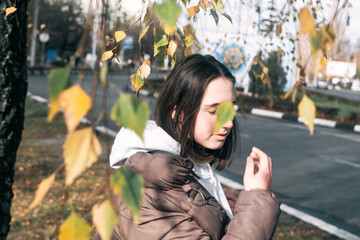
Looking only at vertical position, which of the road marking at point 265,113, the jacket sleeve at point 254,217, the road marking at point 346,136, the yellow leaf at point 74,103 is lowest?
the road marking at point 265,113

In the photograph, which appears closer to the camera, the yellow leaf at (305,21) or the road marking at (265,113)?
the yellow leaf at (305,21)

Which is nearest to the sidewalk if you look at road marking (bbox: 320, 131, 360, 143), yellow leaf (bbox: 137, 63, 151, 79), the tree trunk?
the tree trunk

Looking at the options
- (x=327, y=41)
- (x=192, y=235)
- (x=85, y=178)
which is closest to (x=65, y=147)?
(x=327, y=41)

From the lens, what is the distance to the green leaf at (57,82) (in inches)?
23.9

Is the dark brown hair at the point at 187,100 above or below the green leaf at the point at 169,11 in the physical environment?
below

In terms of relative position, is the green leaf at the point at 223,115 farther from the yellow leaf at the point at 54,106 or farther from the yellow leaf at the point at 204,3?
the yellow leaf at the point at 204,3

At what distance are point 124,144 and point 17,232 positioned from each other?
2.79 m

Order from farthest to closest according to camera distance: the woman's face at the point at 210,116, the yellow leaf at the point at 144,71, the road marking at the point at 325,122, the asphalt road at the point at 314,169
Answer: the road marking at the point at 325,122, the asphalt road at the point at 314,169, the yellow leaf at the point at 144,71, the woman's face at the point at 210,116

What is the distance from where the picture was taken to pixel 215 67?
1.44 meters

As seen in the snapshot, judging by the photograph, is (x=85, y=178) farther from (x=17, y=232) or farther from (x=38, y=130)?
(x=38, y=130)

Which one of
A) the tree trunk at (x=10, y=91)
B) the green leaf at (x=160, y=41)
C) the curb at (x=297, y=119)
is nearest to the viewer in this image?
the green leaf at (x=160, y=41)

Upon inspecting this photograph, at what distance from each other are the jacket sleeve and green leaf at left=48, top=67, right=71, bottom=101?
2.61 feet

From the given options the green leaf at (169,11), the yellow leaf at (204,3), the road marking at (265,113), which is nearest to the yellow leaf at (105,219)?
the green leaf at (169,11)

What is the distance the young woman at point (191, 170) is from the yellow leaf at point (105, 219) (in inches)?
20.7
